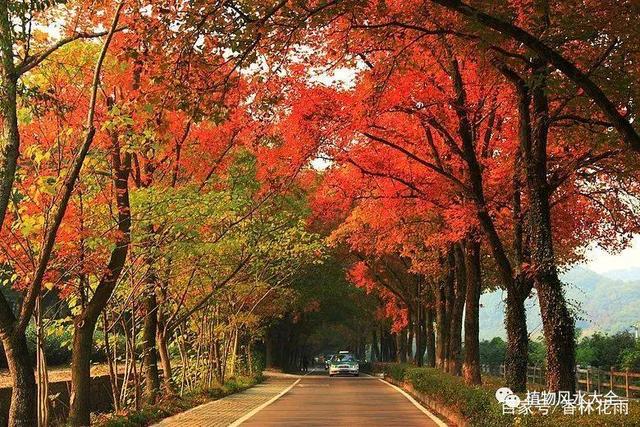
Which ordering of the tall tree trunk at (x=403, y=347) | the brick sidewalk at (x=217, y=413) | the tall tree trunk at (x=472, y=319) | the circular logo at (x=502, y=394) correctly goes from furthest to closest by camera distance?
the tall tree trunk at (x=403, y=347) < the tall tree trunk at (x=472, y=319) < the brick sidewalk at (x=217, y=413) < the circular logo at (x=502, y=394)

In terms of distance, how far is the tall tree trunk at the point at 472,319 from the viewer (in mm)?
18594

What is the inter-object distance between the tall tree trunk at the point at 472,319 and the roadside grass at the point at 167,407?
714cm

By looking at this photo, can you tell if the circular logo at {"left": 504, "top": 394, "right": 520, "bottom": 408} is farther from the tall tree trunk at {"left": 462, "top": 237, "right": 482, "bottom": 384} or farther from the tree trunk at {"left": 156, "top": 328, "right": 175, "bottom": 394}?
the tree trunk at {"left": 156, "top": 328, "right": 175, "bottom": 394}

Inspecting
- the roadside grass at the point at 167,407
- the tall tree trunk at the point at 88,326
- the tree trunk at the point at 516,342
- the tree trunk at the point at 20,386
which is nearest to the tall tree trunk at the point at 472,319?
the tree trunk at the point at 516,342

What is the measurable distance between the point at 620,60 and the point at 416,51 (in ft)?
16.6

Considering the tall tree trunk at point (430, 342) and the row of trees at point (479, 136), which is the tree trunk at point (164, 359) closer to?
the row of trees at point (479, 136)

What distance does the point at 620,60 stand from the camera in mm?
10641

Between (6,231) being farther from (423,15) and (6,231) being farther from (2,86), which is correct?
(423,15)

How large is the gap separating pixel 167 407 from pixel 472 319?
7.93 metres

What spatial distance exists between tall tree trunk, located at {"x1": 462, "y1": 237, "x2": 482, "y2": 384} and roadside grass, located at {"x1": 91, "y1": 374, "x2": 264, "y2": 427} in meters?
7.14

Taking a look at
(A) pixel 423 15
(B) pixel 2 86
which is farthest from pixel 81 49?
(A) pixel 423 15

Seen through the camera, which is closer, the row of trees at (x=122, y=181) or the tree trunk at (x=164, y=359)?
the row of trees at (x=122, y=181)

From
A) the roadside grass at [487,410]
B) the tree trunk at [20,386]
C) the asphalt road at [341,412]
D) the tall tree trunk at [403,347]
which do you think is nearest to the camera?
the roadside grass at [487,410]

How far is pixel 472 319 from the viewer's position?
1939 cm
